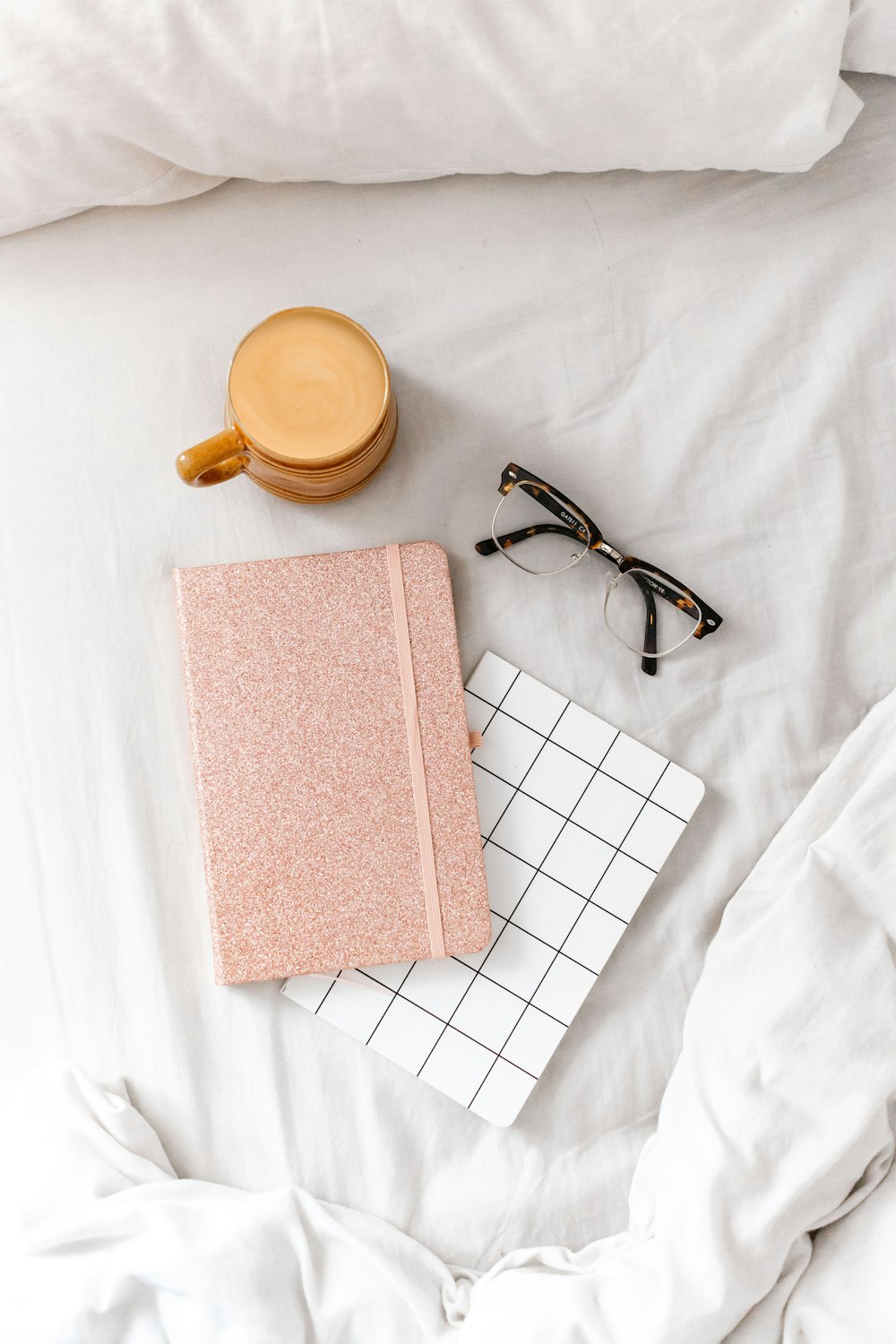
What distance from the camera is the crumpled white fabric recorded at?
2.54 feet

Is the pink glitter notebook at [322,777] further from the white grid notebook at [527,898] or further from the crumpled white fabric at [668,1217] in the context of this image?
the crumpled white fabric at [668,1217]

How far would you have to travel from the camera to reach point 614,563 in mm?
864

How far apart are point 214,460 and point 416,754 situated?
28cm

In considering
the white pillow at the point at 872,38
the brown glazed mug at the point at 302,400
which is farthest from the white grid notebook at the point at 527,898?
the white pillow at the point at 872,38

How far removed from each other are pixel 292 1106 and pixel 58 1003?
208mm

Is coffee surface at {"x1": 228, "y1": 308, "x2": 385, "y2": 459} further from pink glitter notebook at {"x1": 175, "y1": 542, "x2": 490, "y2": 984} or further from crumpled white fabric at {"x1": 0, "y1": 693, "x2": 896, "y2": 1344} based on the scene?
crumpled white fabric at {"x1": 0, "y1": 693, "x2": 896, "y2": 1344}

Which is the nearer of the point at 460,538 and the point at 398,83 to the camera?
the point at 398,83

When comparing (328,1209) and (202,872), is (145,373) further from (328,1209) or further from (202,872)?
(328,1209)

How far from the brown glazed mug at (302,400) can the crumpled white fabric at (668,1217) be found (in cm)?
49

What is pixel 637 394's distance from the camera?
871 millimetres

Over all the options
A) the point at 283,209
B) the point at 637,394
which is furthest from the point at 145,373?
the point at 637,394

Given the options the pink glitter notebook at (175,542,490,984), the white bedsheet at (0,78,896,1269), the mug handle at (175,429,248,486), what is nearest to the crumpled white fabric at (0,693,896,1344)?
the white bedsheet at (0,78,896,1269)

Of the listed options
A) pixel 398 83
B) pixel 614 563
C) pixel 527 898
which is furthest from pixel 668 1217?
pixel 398 83

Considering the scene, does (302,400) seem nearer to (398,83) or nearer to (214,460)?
(214,460)
